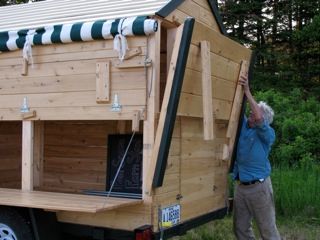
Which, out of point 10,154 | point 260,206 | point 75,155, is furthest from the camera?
point 10,154

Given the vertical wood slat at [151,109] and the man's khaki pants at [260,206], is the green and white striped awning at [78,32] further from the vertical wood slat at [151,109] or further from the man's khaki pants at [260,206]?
the man's khaki pants at [260,206]

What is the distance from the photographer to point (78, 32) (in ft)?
14.8

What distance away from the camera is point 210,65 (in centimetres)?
479

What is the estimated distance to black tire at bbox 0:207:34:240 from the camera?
14.2 feet

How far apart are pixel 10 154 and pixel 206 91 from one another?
12.7 feet

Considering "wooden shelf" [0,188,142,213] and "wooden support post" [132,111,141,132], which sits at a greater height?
"wooden support post" [132,111,141,132]

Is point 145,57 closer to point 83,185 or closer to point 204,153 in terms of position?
point 204,153

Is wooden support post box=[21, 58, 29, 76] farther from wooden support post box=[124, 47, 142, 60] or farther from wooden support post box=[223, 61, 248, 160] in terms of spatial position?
wooden support post box=[223, 61, 248, 160]

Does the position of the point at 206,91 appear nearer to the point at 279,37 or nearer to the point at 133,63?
the point at 133,63

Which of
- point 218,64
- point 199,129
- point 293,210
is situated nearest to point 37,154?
point 199,129

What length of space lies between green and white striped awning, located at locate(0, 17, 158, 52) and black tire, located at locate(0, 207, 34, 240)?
1.62m

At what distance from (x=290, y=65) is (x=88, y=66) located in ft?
46.9

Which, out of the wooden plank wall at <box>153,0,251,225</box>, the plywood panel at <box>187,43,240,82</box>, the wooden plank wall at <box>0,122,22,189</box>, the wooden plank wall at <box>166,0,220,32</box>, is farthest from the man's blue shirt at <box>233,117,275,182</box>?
the wooden plank wall at <box>0,122,22,189</box>

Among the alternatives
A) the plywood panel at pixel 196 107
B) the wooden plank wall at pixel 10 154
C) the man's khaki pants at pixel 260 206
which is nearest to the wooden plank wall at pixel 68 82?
the plywood panel at pixel 196 107
